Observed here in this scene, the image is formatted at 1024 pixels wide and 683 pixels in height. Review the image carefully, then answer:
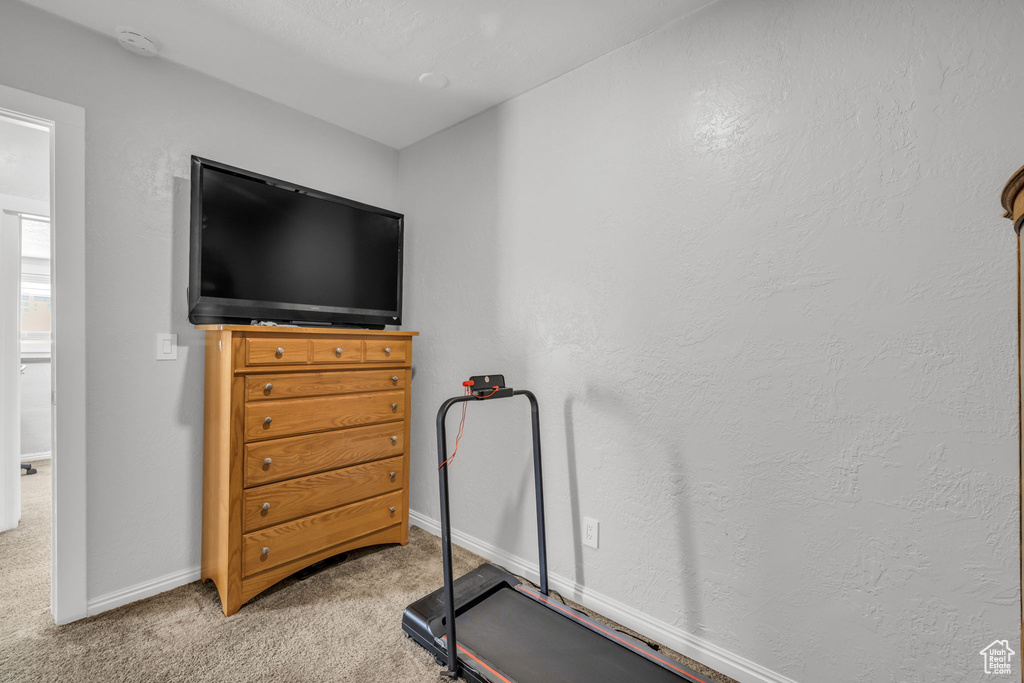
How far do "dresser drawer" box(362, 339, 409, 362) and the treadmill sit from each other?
84cm

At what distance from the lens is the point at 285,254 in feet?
7.38

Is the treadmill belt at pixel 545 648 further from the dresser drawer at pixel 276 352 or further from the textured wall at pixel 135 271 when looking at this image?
the textured wall at pixel 135 271

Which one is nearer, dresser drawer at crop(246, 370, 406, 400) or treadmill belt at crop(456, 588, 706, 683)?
treadmill belt at crop(456, 588, 706, 683)

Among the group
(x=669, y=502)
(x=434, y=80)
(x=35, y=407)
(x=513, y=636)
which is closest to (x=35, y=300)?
(x=35, y=407)

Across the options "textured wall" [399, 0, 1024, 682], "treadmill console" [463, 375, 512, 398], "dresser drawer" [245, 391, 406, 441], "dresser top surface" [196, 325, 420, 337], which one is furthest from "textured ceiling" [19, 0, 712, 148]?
"dresser drawer" [245, 391, 406, 441]

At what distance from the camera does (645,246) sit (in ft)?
5.98

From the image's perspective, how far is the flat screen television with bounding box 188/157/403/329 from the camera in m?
2.02

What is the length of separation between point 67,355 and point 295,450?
2.95ft

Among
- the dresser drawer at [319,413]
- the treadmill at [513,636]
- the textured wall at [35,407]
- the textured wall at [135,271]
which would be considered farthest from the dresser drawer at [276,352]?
the textured wall at [35,407]

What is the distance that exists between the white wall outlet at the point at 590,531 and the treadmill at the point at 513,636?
0.63 feet

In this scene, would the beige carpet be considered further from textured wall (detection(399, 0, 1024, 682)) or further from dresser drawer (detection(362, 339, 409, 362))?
dresser drawer (detection(362, 339, 409, 362))

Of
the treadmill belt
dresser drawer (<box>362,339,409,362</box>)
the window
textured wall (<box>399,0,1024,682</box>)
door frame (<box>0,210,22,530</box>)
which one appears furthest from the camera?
the window

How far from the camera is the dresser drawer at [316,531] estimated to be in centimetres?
195

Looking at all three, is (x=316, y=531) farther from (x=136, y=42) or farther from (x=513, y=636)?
(x=136, y=42)
